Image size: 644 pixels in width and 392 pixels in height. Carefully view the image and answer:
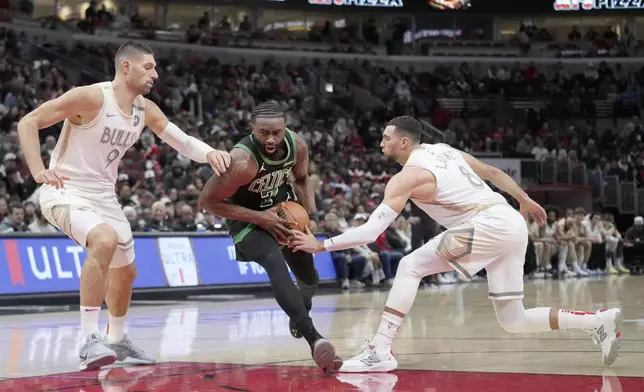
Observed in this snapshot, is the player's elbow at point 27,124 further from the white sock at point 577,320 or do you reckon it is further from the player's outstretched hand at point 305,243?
the white sock at point 577,320

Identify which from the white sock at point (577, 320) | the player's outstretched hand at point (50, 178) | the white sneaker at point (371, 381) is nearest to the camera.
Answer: the white sneaker at point (371, 381)

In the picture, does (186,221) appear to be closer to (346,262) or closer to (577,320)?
(346,262)

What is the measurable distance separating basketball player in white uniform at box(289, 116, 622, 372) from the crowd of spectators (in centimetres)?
843

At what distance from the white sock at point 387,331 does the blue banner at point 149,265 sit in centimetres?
758

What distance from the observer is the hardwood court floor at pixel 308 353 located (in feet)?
18.2

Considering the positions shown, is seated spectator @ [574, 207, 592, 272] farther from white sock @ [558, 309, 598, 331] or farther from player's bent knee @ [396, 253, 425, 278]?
player's bent knee @ [396, 253, 425, 278]

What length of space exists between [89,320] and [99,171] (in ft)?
3.27

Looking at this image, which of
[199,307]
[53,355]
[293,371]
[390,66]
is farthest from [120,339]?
[390,66]

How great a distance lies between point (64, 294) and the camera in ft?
42.9

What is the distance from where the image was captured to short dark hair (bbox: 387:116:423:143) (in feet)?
21.8

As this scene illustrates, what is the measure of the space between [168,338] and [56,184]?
3051 millimetres

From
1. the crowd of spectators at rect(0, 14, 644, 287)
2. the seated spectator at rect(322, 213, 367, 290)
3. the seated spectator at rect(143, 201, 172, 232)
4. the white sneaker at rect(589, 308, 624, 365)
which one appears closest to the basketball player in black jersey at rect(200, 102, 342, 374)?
the white sneaker at rect(589, 308, 624, 365)

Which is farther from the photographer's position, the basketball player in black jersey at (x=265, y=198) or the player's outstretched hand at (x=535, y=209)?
the player's outstretched hand at (x=535, y=209)

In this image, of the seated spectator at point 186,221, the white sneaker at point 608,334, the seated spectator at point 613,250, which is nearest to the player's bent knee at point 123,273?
the white sneaker at point 608,334
